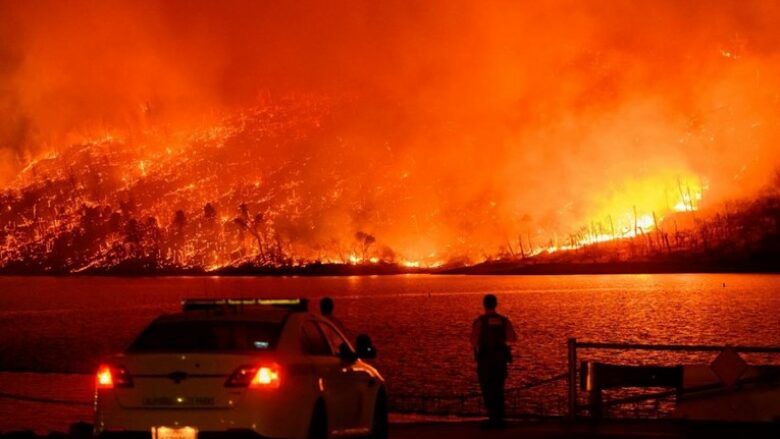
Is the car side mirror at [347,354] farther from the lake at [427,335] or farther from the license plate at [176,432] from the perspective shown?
the lake at [427,335]

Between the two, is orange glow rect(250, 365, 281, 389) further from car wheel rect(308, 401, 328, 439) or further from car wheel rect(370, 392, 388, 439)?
car wheel rect(370, 392, 388, 439)

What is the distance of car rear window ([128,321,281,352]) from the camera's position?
11969 mm

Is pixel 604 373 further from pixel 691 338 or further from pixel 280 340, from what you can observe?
pixel 691 338

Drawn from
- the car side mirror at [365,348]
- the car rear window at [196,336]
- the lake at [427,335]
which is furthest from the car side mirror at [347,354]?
the lake at [427,335]

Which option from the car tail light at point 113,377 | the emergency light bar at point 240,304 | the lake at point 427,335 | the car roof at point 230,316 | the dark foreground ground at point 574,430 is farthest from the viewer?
the lake at point 427,335

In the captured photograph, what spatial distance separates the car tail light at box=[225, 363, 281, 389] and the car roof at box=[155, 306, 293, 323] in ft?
3.26

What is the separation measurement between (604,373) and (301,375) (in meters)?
7.73

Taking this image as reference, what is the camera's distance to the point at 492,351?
18.8 m

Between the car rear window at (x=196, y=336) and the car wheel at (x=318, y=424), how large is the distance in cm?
92

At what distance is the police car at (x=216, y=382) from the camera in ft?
37.2

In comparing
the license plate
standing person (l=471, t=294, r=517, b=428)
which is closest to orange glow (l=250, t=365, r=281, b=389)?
the license plate

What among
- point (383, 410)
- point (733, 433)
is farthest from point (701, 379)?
point (383, 410)

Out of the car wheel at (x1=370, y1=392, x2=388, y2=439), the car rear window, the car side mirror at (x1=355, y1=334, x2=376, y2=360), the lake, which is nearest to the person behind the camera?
the car rear window

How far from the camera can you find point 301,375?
11.9 metres
